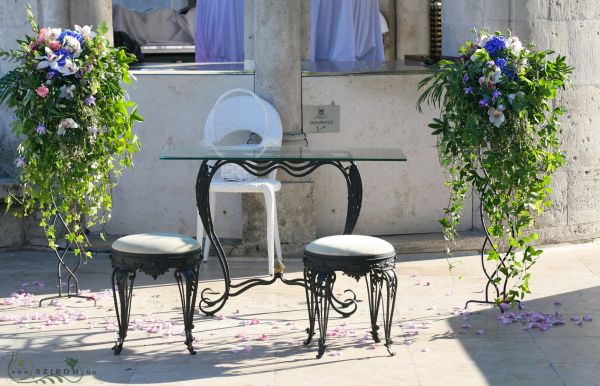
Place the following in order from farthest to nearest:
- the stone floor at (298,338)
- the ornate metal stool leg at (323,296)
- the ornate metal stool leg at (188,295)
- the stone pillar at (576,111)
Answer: the stone pillar at (576,111), the ornate metal stool leg at (188,295), the ornate metal stool leg at (323,296), the stone floor at (298,338)

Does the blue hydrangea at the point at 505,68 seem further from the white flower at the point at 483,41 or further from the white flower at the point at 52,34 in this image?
the white flower at the point at 52,34

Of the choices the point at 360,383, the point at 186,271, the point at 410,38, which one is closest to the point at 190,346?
the point at 186,271

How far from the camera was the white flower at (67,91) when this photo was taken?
6.06 m

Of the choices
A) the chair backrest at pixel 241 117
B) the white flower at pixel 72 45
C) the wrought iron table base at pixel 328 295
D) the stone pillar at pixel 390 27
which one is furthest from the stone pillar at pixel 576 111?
the stone pillar at pixel 390 27

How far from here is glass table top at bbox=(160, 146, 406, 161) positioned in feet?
19.4

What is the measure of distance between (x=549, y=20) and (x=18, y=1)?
3.65 meters

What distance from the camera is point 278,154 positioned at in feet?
19.9

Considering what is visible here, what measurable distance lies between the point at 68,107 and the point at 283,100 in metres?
1.94

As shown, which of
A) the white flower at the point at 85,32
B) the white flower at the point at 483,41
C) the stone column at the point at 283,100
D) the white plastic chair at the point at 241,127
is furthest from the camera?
the stone column at the point at 283,100

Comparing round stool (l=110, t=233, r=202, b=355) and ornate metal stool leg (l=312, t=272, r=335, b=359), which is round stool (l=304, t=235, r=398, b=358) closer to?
ornate metal stool leg (l=312, t=272, r=335, b=359)

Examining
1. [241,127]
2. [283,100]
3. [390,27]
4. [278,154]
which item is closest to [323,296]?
[278,154]

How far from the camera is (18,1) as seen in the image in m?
7.95

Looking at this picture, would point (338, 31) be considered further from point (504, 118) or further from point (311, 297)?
point (311, 297)

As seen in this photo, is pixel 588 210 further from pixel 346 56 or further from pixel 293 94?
pixel 346 56
